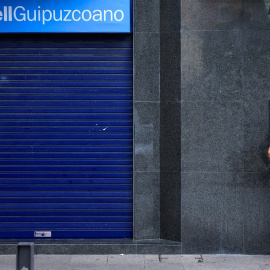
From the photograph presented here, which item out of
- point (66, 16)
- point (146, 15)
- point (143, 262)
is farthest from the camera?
point (146, 15)

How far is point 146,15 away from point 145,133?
2.06 m

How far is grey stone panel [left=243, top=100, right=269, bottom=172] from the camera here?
31.2ft

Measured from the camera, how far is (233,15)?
374 inches

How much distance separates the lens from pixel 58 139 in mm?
9711

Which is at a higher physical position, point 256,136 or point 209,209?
point 256,136

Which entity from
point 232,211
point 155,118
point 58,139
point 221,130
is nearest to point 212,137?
point 221,130

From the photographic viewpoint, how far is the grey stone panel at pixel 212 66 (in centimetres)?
949

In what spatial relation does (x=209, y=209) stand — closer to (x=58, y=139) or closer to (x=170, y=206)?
(x=170, y=206)

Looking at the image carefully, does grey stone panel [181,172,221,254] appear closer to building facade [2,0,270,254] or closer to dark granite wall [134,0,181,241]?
building facade [2,0,270,254]

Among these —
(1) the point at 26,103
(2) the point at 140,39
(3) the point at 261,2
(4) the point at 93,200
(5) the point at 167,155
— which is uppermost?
(3) the point at 261,2

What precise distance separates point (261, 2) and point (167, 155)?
10.1 feet

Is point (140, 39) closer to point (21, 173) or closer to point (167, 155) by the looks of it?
point (167, 155)

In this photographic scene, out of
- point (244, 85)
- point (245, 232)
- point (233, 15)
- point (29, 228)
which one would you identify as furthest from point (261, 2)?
point (29, 228)

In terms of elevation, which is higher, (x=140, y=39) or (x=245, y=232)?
(x=140, y=39)
